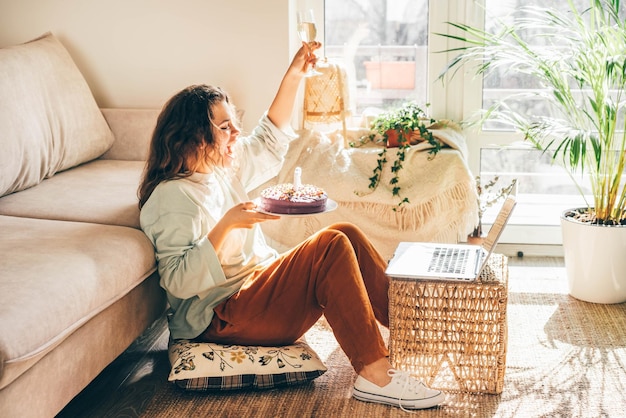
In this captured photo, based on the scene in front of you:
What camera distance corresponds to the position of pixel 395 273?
6.95ft

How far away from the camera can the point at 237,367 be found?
216 centimetres

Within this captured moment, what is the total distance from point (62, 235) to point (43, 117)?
2.79ft

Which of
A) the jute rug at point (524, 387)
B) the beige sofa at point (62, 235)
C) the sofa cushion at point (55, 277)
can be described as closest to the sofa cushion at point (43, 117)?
the beige sofa at point (62, 235)

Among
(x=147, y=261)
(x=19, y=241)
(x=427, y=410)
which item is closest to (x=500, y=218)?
(x=427, y=410)

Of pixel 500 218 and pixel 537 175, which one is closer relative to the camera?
pixel 500 218

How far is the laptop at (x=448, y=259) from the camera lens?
2088 millimetres

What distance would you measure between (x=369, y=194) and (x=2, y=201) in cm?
133

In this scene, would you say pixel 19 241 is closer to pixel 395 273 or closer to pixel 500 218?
pixel 395 273

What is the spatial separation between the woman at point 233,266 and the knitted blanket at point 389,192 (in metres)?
0.68

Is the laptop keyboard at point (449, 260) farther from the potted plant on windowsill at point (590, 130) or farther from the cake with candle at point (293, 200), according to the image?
the potted plant on windowsill at point (590, 130)

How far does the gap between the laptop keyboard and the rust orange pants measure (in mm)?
183

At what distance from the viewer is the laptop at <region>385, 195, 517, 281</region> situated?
2.09m

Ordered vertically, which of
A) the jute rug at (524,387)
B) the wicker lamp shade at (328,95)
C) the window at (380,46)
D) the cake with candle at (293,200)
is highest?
the window at (380,46)

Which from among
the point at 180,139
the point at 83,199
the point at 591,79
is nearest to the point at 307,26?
the point at 180,139
